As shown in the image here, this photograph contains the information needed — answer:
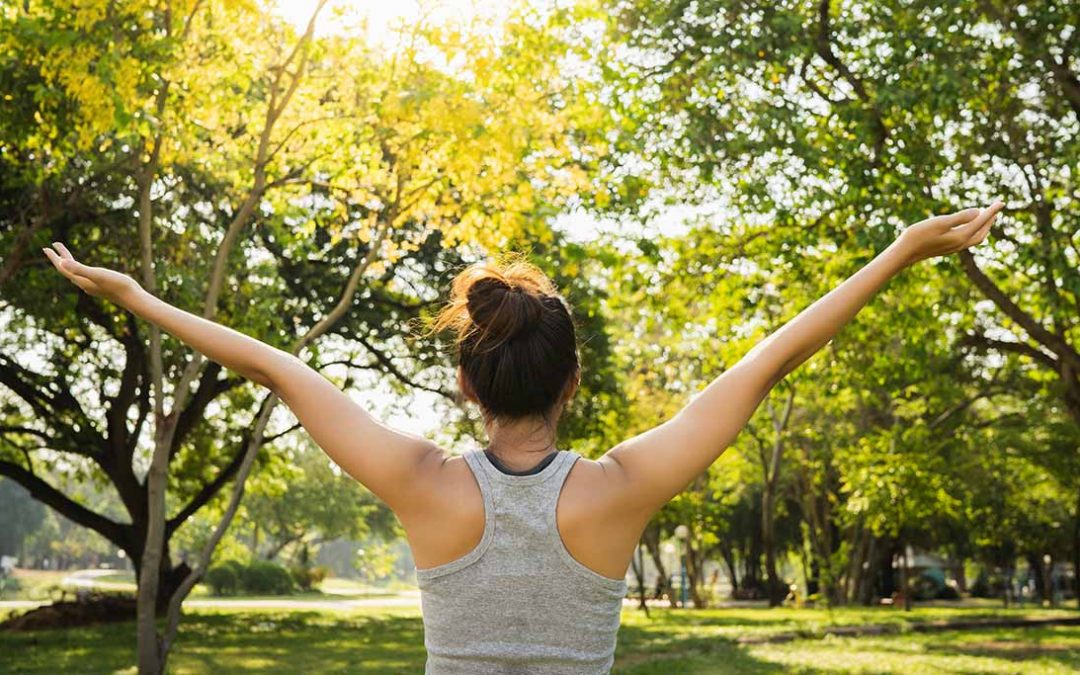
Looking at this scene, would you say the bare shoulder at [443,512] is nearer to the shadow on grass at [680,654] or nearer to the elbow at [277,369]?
the elbow at [277,369]

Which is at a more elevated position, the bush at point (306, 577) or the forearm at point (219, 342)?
the forearm at point (219, 342)

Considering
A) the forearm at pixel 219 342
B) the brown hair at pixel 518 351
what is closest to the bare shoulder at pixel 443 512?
the brown hair at pixel 518 351

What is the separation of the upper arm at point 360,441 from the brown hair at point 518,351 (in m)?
0.16

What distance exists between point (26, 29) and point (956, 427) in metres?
26.0

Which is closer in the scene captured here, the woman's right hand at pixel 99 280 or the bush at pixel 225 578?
the woman's right hand at pixel 99 280

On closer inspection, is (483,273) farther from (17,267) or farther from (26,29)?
(17,267)

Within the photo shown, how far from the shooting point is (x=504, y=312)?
6.97 ft

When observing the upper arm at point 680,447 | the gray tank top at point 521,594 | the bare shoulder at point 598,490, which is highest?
the upper arm at point 680,447

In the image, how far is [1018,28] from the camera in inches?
583

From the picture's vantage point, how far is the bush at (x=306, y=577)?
5950 centimetres

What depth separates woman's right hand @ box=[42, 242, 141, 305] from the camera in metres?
2.31

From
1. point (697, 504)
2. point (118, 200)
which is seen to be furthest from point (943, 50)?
point (697, 504)

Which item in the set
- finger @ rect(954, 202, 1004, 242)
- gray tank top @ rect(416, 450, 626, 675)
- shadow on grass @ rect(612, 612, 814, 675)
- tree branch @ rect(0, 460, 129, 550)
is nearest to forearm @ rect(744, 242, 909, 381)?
finger @ rect(954, 202, 1004, 242)

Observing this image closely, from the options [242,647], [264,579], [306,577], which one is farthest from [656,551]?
[306,577]
